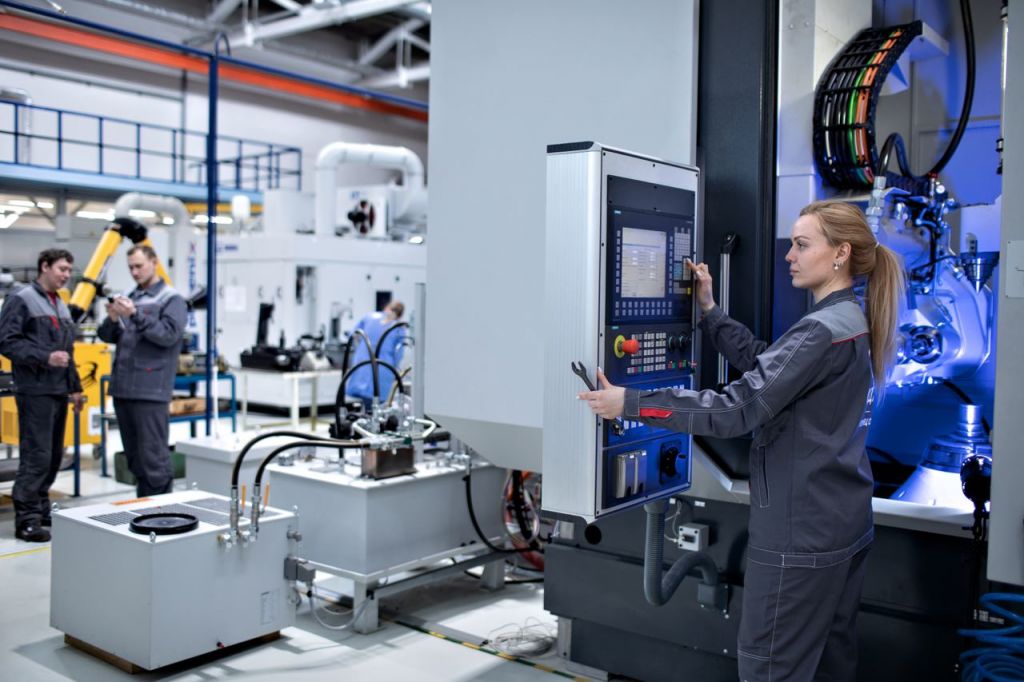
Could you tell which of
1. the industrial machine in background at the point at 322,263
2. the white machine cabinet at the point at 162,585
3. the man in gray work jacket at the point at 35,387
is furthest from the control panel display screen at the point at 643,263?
the industrial machine in background at the point at 322,263

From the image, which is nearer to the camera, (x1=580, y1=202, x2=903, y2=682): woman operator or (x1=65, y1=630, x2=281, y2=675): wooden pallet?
(x1=580, y1=202, x2=903, y2=682): woman operator

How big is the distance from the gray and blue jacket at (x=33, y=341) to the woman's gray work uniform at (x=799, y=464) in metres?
3.71

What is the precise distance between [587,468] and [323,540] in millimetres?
1892

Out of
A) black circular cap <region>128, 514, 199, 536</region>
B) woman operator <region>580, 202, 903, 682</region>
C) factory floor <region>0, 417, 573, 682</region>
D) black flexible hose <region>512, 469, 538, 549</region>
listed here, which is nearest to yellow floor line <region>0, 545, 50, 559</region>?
factory floor <region>0, 417, 573, 682</region>

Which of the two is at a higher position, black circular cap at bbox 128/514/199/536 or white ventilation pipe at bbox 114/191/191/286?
white ventilation pipe at bbox 114/191/191/286

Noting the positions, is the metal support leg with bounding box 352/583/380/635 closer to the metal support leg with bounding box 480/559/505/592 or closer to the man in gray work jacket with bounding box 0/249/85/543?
the metal support leg with bounding box 480/559/505/592

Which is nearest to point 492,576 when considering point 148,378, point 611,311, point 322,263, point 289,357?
point 148,378

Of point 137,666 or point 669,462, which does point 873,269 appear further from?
point 137,666

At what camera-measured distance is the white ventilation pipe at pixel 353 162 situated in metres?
8.81

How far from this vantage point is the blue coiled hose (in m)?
2.16

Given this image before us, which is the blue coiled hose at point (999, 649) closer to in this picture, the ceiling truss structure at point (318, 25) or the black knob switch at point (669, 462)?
the black knob switch at point (669, 462)

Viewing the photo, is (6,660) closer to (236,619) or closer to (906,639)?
(236,619)

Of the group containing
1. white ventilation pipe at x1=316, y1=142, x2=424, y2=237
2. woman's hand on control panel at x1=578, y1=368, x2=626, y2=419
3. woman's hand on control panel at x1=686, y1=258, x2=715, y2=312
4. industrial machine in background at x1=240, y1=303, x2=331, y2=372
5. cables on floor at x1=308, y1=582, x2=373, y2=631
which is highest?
white ventilation pipe at x1=316, y1=142, x2=424, y2=237

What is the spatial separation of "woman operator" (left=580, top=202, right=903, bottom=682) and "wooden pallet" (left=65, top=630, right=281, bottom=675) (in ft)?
6.44
